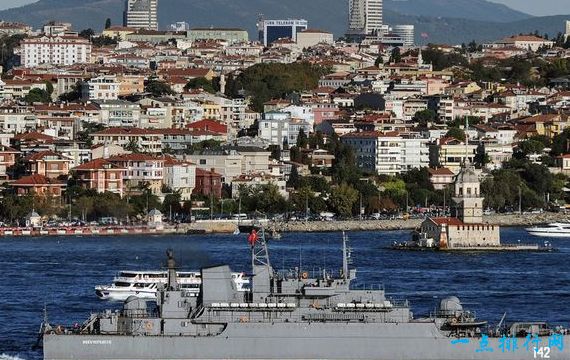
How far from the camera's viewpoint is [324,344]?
105 ft

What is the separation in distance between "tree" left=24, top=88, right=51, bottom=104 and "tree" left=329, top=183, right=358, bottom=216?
35.6 m

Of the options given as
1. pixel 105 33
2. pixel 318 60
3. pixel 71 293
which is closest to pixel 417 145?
pixel 318 60

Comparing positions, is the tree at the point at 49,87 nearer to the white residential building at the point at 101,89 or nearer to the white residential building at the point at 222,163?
the white residential building at the point at 101,89

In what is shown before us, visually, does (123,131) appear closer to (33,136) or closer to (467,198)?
(33,136)

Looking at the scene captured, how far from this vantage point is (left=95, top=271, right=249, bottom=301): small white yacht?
49406mm

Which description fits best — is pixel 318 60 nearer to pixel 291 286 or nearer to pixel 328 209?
pixel 328 209

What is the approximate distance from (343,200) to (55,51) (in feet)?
209

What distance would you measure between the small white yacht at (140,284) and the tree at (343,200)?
4154 centimetres

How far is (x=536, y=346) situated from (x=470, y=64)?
12456cm

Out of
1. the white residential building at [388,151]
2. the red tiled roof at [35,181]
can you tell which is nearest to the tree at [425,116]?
the white residential building at [388,151]

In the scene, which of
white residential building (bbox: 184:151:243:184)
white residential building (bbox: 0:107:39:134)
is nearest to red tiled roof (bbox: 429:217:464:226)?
white residential building (bbox: 184:151:243:184)

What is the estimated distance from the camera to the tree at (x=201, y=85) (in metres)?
133

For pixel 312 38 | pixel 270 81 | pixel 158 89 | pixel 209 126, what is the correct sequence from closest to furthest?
1. pixel 209 126
2. pixel 158 89
3. pixel 270 81
4. pixel 312 38

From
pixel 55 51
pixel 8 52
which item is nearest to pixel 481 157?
pixel 55 51
